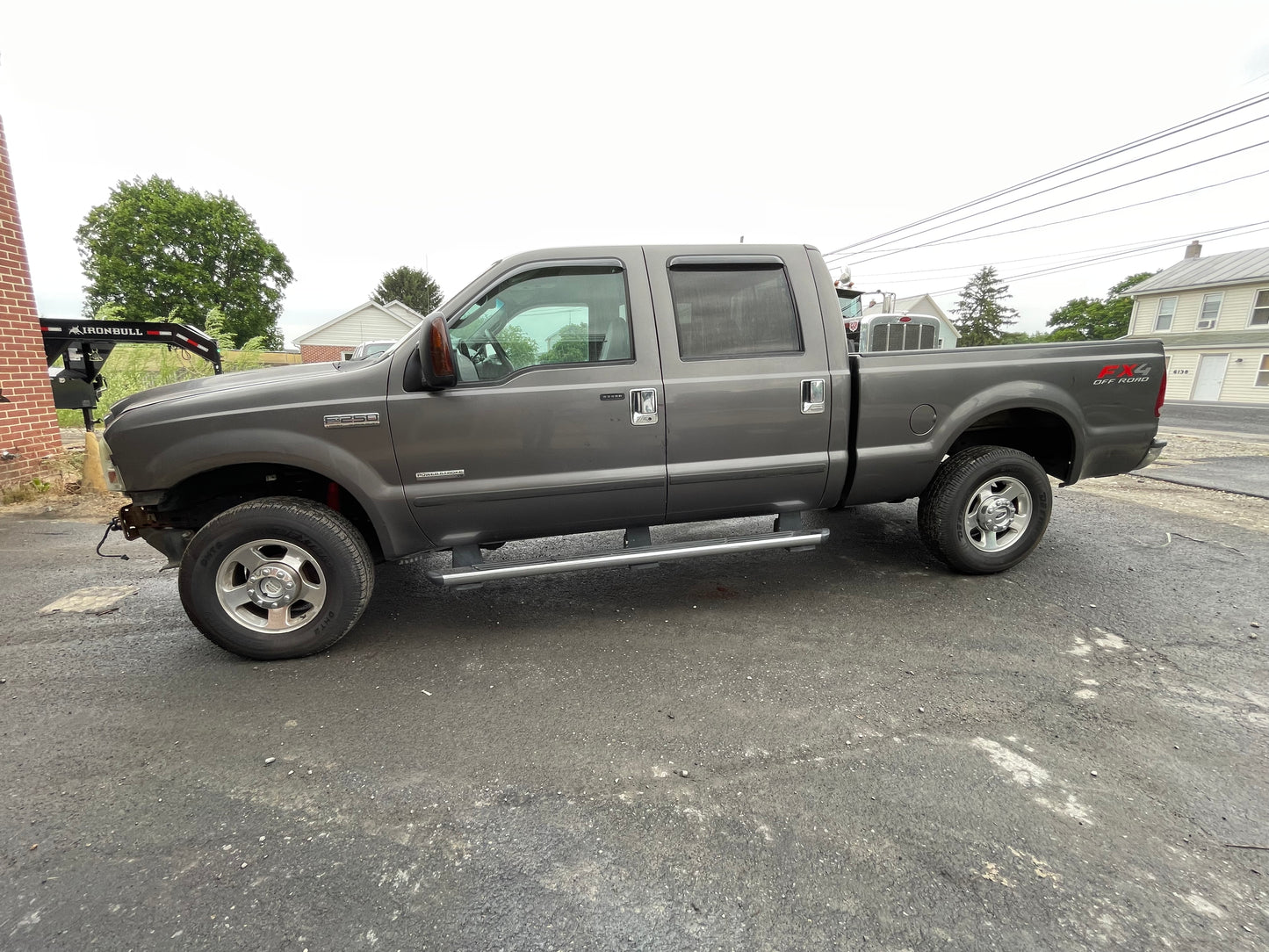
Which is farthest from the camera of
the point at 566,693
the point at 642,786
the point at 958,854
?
the point at 566,693

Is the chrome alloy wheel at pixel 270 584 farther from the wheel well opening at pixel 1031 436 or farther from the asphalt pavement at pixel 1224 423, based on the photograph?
the asphalt pavement at pixel 1224 423

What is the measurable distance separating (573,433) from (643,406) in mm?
399

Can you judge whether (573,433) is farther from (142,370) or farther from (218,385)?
(142,370)

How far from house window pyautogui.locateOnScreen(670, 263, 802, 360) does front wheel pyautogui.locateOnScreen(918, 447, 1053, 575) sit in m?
1.35

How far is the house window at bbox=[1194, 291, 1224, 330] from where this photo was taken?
2548cm

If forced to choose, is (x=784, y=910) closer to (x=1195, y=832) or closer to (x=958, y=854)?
(x=958, y=854)

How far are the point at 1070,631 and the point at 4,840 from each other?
4.53m

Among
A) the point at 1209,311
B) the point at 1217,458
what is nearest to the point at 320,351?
the point at 1217,458

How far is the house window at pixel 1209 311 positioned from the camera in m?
25.5

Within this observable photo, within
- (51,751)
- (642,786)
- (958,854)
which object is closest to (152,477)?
(51,751)

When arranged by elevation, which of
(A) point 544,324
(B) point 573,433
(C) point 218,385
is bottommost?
→ (B) point 573,433

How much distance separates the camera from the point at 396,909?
1623mm

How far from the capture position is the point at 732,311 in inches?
132

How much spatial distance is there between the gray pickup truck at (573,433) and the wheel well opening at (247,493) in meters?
0.01
